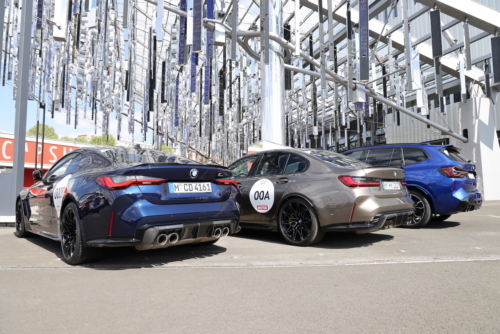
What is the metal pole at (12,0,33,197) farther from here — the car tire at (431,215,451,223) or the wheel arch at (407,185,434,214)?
the car tire at (431,215,451,223)

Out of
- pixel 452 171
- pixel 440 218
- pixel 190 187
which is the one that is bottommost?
pixel 440 218

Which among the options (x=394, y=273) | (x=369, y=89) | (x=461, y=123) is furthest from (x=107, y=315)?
(x=461, y=123)

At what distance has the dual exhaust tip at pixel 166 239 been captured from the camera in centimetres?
370

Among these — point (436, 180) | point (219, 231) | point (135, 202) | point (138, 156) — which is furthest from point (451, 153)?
point (135, 202)

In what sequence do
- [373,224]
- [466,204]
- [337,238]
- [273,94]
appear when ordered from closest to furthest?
[373,224], [337,238], [466,204], [273,94]

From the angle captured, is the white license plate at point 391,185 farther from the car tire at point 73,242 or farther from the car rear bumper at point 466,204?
the car tire at point 73,242

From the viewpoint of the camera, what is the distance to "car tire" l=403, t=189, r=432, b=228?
22.3 ft

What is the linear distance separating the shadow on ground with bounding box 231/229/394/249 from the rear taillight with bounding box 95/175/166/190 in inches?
96.4

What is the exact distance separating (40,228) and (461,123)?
1837 cm

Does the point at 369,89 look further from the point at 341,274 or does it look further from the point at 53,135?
the point at 53,135

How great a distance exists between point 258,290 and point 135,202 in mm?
1443

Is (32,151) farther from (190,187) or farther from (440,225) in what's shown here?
(440,225)

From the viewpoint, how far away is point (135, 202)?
3.65m

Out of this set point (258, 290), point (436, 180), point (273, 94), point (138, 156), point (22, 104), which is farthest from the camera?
point (273, 94)
